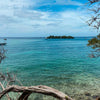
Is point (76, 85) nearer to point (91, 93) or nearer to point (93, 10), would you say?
point (91, 93)

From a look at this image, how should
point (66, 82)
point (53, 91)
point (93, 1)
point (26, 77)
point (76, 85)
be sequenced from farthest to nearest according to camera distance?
point (26, 77), point (66, 82), point (76, 85), point (93, 1), point (53, 91)

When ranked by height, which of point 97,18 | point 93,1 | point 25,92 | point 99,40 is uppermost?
point 93,1

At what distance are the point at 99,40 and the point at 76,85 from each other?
8.44 m

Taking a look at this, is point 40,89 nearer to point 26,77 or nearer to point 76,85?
point 76,85

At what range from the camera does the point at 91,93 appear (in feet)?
39.6

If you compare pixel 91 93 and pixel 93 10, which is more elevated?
pixel 93 10

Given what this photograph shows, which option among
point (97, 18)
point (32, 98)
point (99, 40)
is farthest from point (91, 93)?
point (97, 18)

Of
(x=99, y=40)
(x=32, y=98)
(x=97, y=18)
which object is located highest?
(x=97, y=18)

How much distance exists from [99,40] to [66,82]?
30.7 ft

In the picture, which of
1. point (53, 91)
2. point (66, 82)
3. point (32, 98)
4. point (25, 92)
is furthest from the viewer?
point (66, 82)

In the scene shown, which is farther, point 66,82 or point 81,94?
point 66,82

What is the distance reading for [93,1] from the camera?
5918mm

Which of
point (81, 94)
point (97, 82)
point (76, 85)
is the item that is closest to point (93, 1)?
point (81, 94)

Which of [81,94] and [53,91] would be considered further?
[81,94]
